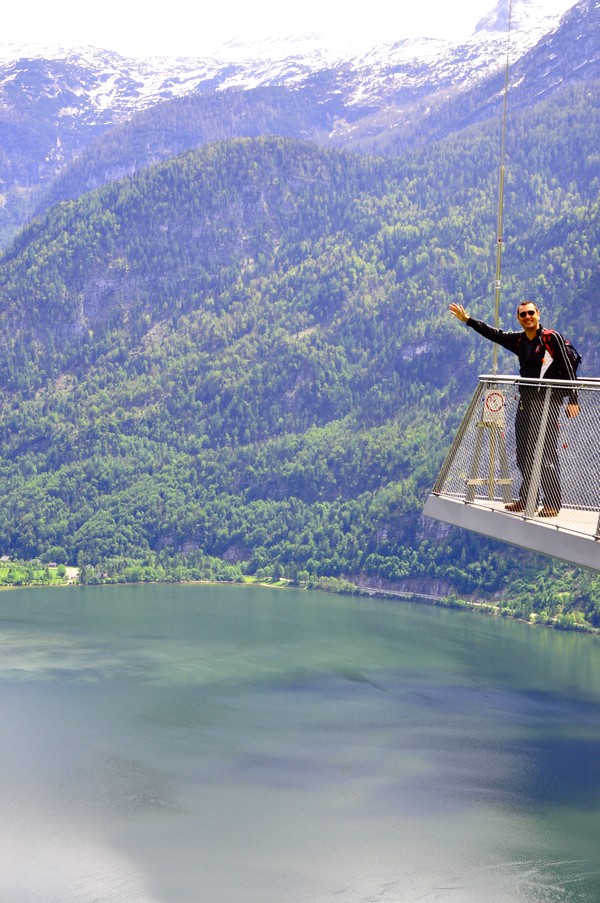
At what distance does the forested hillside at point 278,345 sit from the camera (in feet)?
404

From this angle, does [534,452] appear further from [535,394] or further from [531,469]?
[535,394]

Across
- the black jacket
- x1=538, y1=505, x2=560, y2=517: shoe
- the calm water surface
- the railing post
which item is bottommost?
the calm water surface

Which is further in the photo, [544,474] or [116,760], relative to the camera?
[116,760]

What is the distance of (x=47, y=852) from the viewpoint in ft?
145

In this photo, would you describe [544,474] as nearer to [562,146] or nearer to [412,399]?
[412,399]

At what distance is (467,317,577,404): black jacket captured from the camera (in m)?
21.4

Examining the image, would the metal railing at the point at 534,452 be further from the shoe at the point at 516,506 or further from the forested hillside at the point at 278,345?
the forested hillside at the point at 278,345

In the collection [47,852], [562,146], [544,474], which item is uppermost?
[562,146]

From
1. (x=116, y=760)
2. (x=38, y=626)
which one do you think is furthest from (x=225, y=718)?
(x=38, y=626)

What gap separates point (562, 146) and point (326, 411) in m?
44.2

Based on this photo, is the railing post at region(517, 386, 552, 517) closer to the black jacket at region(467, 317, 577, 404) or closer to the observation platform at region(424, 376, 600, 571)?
the observation platform at region(424, 376, 600, 571)

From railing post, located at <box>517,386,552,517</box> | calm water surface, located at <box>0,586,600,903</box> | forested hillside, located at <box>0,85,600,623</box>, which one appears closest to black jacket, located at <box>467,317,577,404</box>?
railing post, located at <box>517,386,552,517</box>

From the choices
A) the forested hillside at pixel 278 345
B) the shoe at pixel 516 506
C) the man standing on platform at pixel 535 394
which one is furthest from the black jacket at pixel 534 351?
the forested hillside at pixel 278 345

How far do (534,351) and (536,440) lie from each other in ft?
4.37
